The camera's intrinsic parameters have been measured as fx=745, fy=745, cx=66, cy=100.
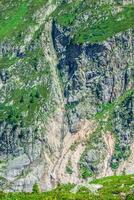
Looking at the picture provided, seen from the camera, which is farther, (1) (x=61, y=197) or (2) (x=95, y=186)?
(2) (x=95, y=186)

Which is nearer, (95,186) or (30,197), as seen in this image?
(30,197)

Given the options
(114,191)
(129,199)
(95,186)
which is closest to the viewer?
(129,199)

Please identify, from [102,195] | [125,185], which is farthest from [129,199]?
[125,185]

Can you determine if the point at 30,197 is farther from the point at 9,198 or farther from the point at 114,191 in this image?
the point at 114,191

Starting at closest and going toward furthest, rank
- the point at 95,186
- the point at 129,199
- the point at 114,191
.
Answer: the point at 129,199, the point at 114,191, the point at 95,186

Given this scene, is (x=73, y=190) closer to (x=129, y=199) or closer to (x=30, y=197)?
(x=30, y=197)

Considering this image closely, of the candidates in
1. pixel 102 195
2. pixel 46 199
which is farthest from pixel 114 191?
pixel 46 199

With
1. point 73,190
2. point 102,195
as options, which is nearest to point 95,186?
point 73,190
